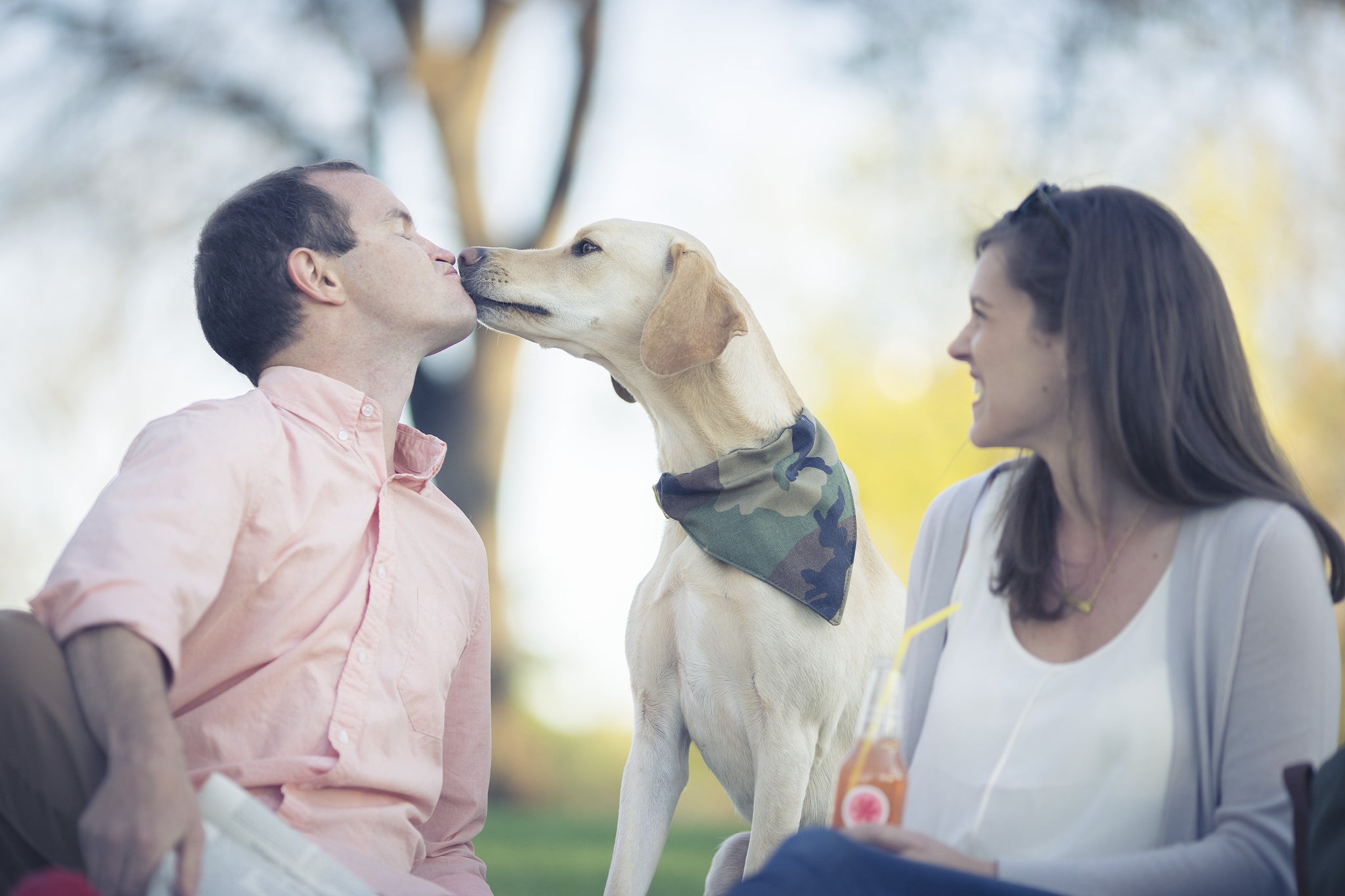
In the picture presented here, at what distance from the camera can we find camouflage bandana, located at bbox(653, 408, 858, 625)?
109 inches

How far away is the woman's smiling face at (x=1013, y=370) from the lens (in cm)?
193

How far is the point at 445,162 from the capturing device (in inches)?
388

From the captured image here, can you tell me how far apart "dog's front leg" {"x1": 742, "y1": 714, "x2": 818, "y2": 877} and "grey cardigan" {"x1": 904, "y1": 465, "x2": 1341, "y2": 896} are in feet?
3.57

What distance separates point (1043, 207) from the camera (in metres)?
1.97

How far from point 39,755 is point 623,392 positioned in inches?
77.1

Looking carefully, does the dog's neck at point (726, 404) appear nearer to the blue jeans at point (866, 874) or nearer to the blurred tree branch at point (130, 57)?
the blue jeans at point (866, 874)

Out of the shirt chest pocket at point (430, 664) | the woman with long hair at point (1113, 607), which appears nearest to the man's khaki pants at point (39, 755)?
the shirt chest pocket at point (430, 664)

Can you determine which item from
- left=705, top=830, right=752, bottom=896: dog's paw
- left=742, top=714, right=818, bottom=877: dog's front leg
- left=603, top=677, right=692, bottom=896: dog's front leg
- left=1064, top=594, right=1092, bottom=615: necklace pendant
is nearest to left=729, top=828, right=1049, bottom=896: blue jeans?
left=1064, top=594, right=1092, bottom=615: necklace pendant

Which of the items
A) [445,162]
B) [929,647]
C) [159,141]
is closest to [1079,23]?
[445,162]

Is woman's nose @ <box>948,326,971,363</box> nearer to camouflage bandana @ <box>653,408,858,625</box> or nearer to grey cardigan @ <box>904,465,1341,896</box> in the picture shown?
grey cardigan @ <box>904,465,1341,896</box>

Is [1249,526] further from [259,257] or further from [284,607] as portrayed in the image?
[259,257]

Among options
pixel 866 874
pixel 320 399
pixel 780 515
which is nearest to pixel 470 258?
pixel 320 399

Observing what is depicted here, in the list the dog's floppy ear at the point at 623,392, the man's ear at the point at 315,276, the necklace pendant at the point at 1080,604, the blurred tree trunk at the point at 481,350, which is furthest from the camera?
the blurred tree trunk at the point at 481,350

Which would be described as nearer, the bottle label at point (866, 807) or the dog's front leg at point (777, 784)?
the bottle label at point (866, 807)
